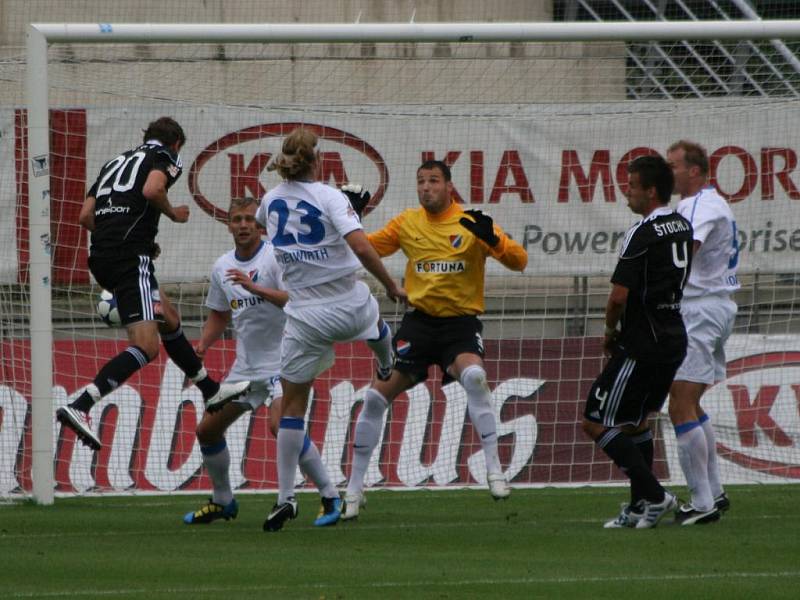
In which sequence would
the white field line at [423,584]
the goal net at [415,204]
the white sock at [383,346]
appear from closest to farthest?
the white field line at [423,584] < the white sock at [383,346] < the goal net at [415,204]

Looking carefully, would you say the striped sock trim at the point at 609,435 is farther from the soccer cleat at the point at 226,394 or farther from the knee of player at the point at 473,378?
the soccer cleat at the point at 226,394

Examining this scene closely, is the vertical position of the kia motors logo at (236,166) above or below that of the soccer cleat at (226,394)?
above

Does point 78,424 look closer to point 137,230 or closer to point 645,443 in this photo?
point 137,230

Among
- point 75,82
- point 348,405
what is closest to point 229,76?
point 75,82

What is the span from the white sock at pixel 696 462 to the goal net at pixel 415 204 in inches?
154

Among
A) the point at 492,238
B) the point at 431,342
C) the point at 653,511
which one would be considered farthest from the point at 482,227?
the point at 653,511

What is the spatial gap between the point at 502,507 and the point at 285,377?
2346mm

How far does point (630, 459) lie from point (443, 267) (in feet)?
6.18

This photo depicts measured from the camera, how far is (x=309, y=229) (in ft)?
25.6

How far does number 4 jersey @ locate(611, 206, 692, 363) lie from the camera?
7566mm

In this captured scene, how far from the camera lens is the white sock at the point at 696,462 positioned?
8016 millimetres

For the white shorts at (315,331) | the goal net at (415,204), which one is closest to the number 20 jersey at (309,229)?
the white shorts at (315,331)

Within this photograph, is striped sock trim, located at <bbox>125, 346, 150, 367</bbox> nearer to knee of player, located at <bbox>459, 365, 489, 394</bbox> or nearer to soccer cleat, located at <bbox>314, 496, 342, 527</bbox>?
soccer cleat, located at <bbox>314, 496, 342, 527</bbox>

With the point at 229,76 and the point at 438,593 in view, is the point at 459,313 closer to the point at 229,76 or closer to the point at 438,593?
the point at 438,593
